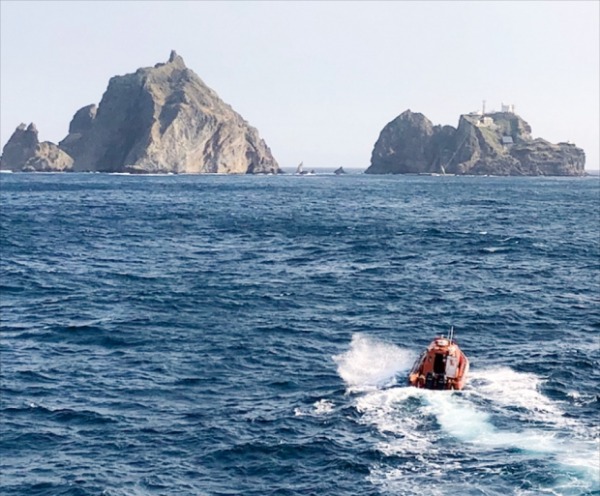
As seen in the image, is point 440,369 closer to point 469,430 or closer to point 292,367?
point 469,430

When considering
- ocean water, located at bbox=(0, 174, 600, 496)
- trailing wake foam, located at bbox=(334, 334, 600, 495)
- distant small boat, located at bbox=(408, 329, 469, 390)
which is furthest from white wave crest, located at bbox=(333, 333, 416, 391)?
distant small boat, located at bbox=(408, 329, 469, 390)

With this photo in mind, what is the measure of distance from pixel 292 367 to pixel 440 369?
29.6 feet

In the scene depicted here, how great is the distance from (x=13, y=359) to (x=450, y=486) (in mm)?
28249

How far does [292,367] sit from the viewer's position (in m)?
49.2

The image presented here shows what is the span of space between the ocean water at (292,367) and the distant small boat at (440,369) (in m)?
0.86

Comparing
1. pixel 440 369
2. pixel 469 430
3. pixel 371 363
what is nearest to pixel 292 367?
pixel 371 363

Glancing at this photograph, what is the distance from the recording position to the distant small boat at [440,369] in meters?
45.2

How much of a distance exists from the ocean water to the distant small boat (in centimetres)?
86

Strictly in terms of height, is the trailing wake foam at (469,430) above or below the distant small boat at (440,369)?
below

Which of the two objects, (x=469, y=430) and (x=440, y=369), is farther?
(x=440, y=369)

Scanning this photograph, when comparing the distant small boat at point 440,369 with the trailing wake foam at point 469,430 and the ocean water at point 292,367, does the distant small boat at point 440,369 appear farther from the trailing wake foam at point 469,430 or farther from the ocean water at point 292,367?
the ocean water at point 292,367

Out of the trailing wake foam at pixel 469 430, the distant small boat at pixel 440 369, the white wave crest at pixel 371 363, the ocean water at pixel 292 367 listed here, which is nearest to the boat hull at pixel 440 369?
the distant small boat at pixel 440 369

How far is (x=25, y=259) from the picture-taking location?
281 ft

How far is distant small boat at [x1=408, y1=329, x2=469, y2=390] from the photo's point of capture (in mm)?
45156
